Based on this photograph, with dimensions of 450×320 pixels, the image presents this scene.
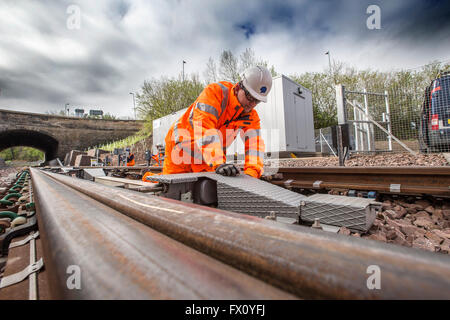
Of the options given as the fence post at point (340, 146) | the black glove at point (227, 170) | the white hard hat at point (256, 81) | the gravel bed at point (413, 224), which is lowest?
the gravel bed at point (413, 224)

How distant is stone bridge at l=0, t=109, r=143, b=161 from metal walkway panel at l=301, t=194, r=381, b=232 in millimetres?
35567

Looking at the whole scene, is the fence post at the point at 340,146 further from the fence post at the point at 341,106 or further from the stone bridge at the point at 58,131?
the stone bridge at the point at 58,131

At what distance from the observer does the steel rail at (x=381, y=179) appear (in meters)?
2.39

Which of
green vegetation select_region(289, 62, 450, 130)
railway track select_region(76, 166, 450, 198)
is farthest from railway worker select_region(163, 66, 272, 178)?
green vegetation select_region(289, 62, 450, 130)

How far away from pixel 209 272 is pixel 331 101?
1006 inches

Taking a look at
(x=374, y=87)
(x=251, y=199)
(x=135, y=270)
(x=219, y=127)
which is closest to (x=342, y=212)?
(x=251, y=199)

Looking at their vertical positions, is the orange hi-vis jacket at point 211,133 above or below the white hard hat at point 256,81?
below

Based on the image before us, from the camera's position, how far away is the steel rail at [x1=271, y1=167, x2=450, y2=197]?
2.39 metres

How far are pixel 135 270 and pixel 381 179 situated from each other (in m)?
3.18

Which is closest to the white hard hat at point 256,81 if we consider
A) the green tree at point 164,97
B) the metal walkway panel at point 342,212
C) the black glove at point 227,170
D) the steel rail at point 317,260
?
the black glove at point 227,170

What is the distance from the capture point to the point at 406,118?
8.14 m

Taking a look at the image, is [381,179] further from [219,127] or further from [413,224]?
[219,127]

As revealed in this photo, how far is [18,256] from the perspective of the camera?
A: 0.94 metres
